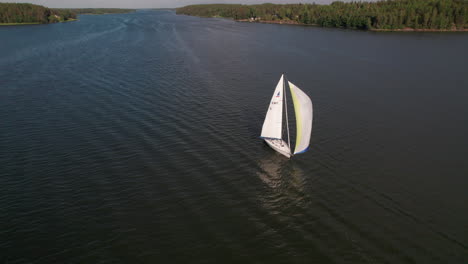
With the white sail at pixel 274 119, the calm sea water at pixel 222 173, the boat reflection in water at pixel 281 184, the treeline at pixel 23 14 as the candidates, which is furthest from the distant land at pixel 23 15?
the boat reflection in water at pixel 281 184

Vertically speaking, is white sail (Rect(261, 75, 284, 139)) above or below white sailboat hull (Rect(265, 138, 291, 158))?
above

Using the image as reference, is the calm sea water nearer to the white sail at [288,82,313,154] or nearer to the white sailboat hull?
the white sailboat hull

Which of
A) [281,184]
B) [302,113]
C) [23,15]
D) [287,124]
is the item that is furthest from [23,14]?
[281,184]

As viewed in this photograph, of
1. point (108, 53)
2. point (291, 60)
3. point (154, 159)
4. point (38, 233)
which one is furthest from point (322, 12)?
point (38, 233)

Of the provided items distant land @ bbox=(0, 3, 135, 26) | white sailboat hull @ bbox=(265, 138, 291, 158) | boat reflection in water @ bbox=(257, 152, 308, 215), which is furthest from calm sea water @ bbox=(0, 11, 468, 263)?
distant land @ bbox=(0, 3, 135, 26)

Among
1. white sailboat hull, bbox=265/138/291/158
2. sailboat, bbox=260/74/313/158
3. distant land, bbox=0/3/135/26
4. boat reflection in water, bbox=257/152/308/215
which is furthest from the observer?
distant land, bbox=0/3/135/26

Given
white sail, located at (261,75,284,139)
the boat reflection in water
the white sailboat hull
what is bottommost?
the boat reflection in water

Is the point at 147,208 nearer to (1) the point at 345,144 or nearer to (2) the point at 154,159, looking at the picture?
(2) the point at 154,159
